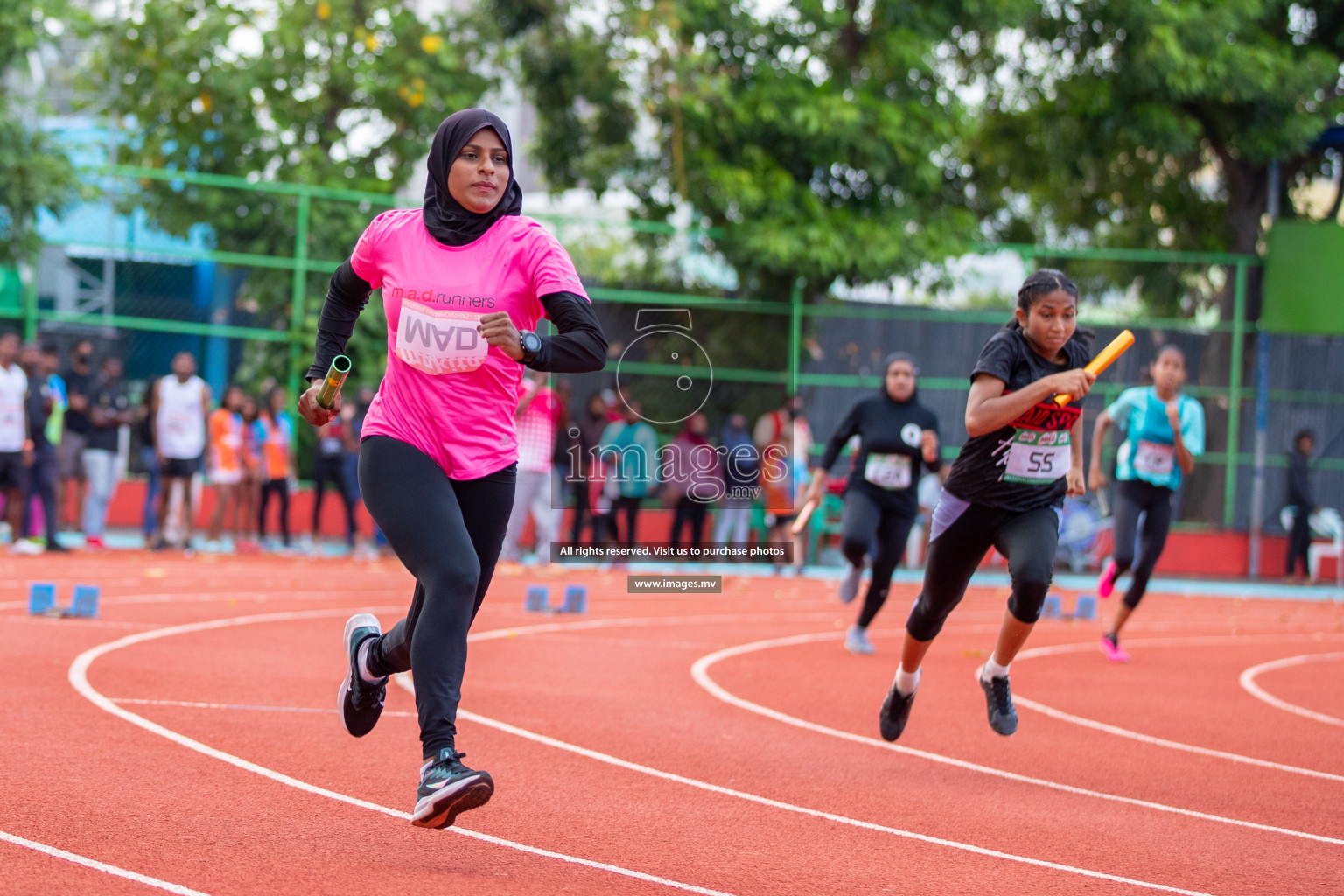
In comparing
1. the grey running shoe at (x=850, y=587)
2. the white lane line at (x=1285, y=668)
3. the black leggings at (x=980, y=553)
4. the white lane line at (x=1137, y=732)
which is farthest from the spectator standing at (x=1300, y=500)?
the black leggings at (x=980, y=553)

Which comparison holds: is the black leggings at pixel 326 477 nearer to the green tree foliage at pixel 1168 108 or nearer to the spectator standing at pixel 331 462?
the spectator standing at pixel 331 462

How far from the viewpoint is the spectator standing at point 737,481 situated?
1777 centimetres

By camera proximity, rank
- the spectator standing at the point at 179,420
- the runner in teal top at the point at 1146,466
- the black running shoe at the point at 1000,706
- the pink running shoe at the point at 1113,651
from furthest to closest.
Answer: the spectator standing at the point at 179,420 → the pink running shoe at the point at 1113,651 → the runner in teal top at the point at 1146,466 → the black running shoe at the point at 1000,706

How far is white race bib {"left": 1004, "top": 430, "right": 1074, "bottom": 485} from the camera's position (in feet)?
19.5

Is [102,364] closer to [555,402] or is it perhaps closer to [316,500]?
[316,500]

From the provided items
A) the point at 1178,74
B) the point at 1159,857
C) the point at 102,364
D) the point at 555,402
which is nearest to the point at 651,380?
the point at 555,402

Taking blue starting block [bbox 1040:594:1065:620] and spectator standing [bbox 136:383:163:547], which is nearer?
blue starting block [bbox 1040:594:1065:620]

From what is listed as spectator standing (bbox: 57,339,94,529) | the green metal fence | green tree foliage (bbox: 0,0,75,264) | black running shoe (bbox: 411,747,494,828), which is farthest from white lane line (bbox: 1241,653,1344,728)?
green tree foliage (bbox: 0,0,75,264)

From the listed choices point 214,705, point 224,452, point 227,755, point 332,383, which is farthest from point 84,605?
point 224,452

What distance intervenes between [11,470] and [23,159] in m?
4.05

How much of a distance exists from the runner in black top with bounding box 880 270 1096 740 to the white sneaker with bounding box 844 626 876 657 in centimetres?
384

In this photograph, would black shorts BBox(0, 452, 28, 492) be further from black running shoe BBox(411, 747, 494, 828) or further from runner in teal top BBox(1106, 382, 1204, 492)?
black running shoe BBox(411, 747, 494, 828)

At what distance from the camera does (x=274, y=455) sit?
55.2 feet

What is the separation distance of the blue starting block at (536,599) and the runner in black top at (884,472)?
9.21 ft
